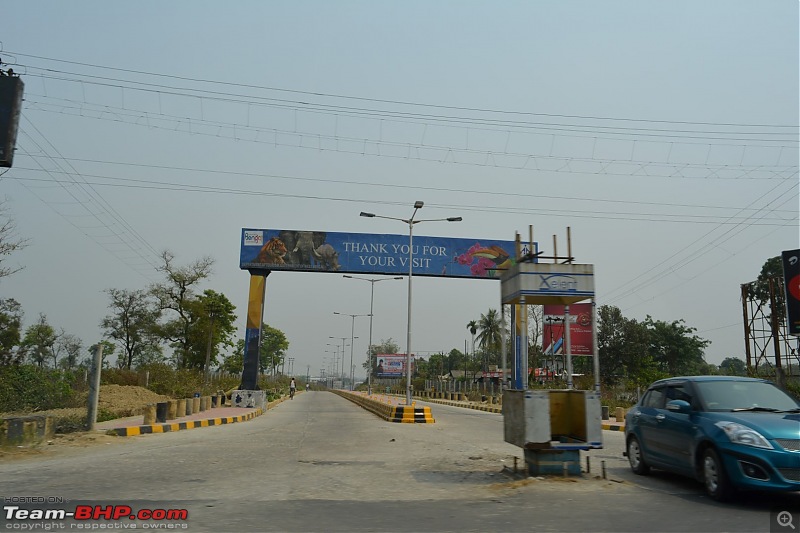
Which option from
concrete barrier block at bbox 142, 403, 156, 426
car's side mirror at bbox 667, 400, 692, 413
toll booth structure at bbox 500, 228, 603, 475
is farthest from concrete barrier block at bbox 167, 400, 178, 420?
car's side mirror at bbox 667, 400, 692, 413

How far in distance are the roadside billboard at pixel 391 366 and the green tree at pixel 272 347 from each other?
2035cm

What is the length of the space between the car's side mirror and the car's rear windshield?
222 mm

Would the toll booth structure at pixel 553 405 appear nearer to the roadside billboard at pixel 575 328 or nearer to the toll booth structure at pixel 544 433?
the toll booth structure at pixel 544 433

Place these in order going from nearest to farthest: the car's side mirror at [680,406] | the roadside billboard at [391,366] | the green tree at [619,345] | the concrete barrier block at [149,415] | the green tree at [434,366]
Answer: the car's side mirror at [680,406] < the concrete barrier block at [149,415] < the green tree at [619,345] < the roadside billboard at [391,366] < the green tree at [434,366]

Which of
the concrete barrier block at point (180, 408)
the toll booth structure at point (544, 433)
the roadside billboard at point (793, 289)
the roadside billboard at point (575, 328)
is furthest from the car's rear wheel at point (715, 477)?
the roadside billboard at point (575, 328)

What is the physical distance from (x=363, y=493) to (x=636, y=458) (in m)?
4.51

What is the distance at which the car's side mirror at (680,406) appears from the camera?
24.8 feet

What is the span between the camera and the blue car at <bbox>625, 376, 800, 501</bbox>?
6266 mm

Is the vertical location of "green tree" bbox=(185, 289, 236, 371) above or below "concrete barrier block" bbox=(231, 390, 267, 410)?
above

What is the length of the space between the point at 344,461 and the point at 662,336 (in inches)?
2433

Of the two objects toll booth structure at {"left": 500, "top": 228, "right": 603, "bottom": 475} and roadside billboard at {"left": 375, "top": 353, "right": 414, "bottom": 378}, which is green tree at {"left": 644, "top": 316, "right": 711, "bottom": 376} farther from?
toll booth structure at {"left": 500, "top": 228, "right": 603, "bottom": 475}

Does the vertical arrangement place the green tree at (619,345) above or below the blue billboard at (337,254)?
below

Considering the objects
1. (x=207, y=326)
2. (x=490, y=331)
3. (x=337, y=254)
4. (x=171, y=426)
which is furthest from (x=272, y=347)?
(x=171, y=426)

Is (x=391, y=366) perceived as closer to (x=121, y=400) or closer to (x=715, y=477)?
(x=121, y=400)
